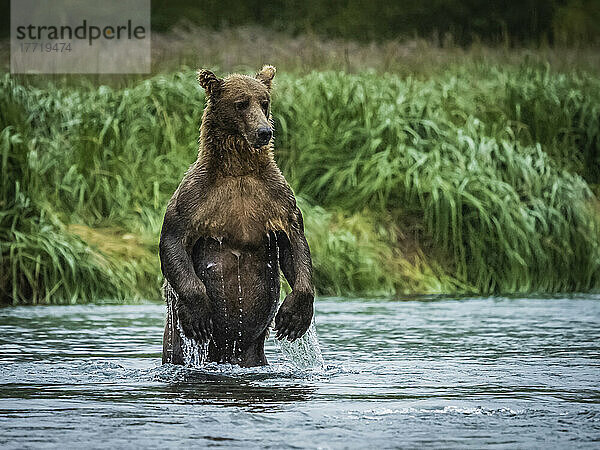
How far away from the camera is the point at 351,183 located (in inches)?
526

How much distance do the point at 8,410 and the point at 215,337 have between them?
1.38 m

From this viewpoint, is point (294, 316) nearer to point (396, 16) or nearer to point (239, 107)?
point (239, 107)

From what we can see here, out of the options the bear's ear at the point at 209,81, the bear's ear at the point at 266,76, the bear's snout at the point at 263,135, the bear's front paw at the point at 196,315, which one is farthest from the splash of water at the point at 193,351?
the bear's ear at the point at 266,76

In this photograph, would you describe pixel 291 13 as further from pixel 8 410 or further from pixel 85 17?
pixel 8 410

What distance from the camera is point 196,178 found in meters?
6.41

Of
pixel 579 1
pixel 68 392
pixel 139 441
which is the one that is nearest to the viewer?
pixel 139 441

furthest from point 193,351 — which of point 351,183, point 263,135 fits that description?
point 351,183

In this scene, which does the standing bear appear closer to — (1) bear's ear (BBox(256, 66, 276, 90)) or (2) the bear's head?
(2) the bear's head

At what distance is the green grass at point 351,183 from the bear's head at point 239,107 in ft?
17.1

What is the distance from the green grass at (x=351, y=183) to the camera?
12094 millimetres

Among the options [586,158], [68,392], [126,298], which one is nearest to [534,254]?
[586,158]

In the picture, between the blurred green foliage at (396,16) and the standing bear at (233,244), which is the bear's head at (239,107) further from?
the blurred green foliage at (396,16)

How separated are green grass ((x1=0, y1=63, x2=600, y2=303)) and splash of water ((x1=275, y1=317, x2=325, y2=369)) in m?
5.07

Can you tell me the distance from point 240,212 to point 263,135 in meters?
0.38
